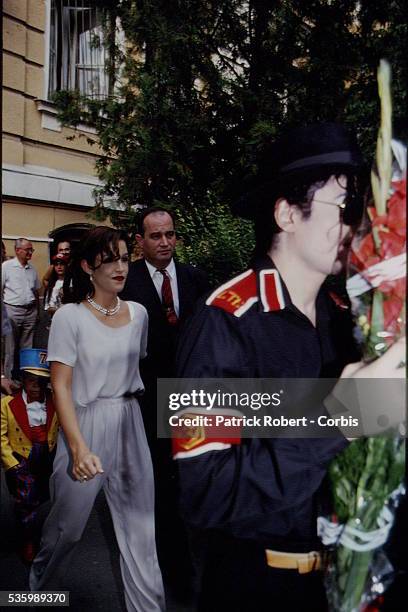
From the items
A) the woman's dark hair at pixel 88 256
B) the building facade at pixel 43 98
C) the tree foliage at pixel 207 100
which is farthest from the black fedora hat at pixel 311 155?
the building facade at pixel 43 98

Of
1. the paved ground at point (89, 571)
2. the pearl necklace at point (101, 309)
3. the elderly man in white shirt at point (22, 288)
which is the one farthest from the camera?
the elderly man in white shirt at point (22, 288)

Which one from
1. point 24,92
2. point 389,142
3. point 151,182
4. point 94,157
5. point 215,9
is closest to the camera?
point 389,142

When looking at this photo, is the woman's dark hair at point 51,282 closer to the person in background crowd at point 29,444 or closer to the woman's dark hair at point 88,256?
the person in background crowd at point 29,444

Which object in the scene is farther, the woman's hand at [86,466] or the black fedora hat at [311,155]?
the woman's hand at [86,466]

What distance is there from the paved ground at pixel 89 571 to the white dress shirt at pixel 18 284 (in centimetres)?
261

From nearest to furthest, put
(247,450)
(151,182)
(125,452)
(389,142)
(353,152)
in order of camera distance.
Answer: (389,142), (247,450), (353,152), (125,452), (151,182)

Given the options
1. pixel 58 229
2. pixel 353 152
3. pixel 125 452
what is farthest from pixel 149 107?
pixel 353 152

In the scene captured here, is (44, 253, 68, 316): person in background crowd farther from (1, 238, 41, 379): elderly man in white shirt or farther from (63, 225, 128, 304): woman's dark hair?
(63, 225, 128, 304): woman's dark hair

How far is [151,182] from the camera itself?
5504 millimetres

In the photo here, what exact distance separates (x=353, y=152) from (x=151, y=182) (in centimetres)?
410

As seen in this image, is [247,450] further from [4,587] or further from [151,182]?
[151,182]

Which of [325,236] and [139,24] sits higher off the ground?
[139,24]

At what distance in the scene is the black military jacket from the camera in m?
1.37

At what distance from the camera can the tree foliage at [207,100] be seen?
185 inches
